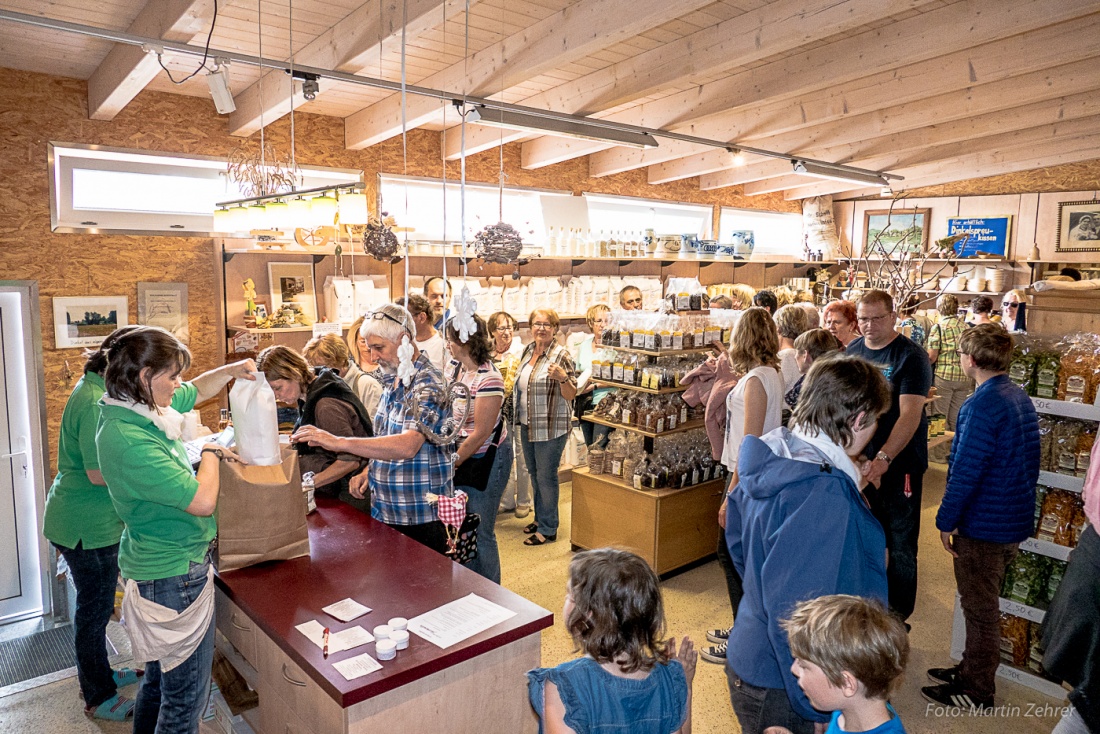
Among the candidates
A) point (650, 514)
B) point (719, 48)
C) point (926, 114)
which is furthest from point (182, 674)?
point (926, 114)

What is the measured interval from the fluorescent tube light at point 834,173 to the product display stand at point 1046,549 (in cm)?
395

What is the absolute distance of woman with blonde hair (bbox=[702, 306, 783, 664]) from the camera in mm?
3391

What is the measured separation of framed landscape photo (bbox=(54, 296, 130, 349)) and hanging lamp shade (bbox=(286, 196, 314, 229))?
1.85 metres

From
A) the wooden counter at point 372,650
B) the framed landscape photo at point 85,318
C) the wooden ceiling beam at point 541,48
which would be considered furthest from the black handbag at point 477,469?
the framed landscape photo at point 85,318

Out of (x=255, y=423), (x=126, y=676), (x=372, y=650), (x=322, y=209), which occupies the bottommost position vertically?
(x=126, y=676)

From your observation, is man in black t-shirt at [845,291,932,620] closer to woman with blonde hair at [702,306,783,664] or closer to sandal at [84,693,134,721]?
woman with blonde hair at [702,306,783,664]

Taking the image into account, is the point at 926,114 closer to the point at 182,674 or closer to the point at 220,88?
the point at 220,88

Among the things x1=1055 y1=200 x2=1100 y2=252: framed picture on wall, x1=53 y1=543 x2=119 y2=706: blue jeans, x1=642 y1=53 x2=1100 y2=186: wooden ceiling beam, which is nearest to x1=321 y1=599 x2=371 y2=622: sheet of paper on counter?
x1=53 y1=543 x2=119 y2=706: blue jeans

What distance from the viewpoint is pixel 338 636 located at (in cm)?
205

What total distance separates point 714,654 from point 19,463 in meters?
3.93

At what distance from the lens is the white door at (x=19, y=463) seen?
13.1 ft

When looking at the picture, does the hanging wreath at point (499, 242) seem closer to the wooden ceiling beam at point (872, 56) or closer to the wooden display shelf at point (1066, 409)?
the wooden ceiling beam at point (872, 56)

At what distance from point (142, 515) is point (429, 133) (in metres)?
4.62

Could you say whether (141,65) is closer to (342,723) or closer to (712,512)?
(342,723)
